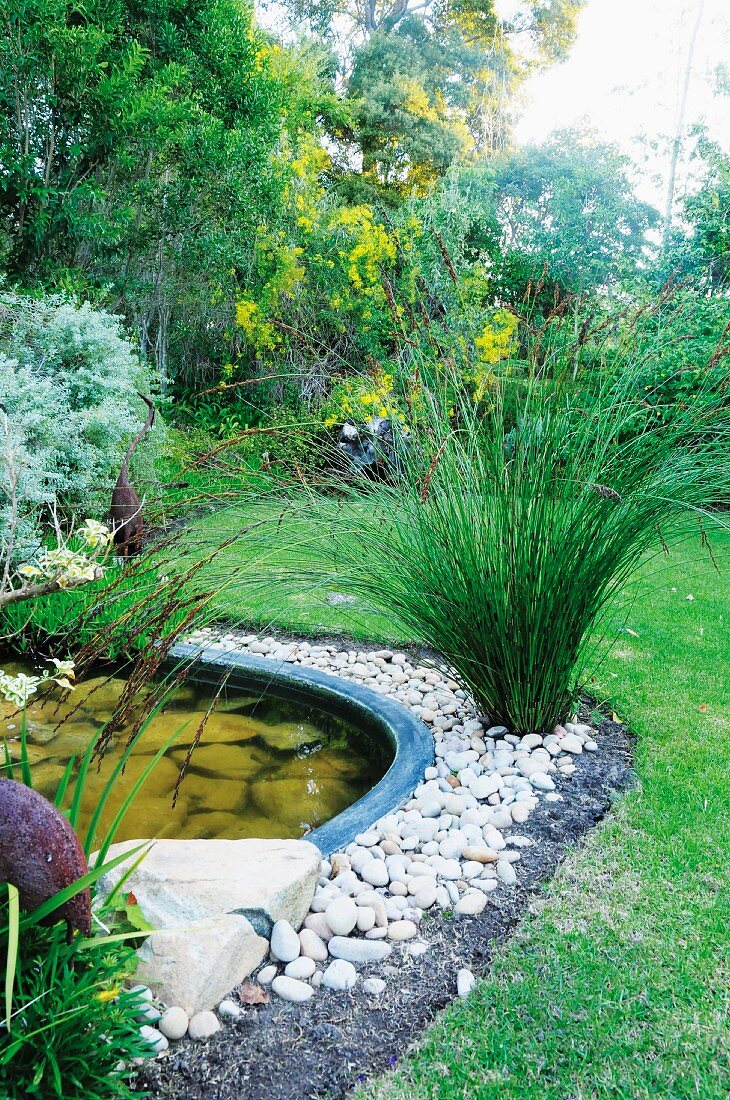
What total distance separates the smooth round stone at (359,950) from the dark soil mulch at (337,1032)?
0.03m

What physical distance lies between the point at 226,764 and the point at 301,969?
1.14 metres

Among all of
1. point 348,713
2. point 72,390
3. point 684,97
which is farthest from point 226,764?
point 684,97

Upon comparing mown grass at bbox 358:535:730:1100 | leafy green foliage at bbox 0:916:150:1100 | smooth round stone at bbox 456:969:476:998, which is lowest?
smooth round stone at bbox 456:969:476:998

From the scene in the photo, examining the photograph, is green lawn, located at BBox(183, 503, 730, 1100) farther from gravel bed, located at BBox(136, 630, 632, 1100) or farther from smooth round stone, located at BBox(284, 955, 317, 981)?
smooth round stone, located at BBox(284, 955, 317, 981)

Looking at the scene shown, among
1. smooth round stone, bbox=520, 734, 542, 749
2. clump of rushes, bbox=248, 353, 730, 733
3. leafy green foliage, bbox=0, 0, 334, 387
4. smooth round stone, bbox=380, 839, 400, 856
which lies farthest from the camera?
leafy green foliage, bbox=0, 0, 334, 387

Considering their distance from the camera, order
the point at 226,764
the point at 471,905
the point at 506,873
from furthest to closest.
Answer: the point at 226,764 < the point at 506,873 < the point at 471,905

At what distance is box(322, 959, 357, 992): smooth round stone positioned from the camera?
1409 millimetres

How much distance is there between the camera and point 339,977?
1417mm

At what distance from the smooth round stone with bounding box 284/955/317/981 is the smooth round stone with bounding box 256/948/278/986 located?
24 mm

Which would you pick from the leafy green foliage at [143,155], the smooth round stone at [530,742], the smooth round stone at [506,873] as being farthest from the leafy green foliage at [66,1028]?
the leafy green foliage at [143,155]

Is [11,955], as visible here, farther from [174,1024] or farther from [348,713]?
[348,713]

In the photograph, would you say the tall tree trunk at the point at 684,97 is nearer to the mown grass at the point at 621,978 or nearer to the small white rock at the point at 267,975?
the mown grass at the point at 621,978

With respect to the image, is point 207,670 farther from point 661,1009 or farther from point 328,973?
point 661,1009

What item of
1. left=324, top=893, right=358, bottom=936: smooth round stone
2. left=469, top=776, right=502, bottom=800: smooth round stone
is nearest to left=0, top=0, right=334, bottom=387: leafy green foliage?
left=469, top=776, right=502, bottom=800: smooth round stone
